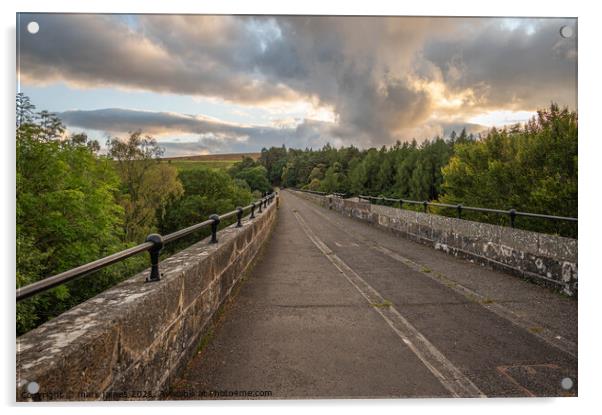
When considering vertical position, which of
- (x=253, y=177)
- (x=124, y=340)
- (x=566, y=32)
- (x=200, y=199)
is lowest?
(x=124, y=340)

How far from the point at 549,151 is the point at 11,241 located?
21982 millimetres

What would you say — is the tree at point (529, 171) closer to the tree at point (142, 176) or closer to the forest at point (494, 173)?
the forest at point (494, 173)

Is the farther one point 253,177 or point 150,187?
point 253,177

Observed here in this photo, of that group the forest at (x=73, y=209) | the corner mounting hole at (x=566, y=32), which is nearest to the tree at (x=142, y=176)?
the forest at (x=73, y=209)

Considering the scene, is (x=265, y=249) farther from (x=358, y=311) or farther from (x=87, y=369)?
(x=87, y=369)

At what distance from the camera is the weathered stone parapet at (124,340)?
1.68 m

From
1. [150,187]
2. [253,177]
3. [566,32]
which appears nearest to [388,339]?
[566,32]

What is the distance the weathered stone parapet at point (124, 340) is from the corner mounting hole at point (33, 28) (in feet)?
7.59

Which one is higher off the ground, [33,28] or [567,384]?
[33,28]

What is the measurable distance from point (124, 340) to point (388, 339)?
7.81ft

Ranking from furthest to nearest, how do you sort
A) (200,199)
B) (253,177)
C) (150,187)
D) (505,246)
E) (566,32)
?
(253,177)
(200,199)
(150,187)
(505,246)
(566,32)

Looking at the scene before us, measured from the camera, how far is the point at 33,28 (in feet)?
10.0

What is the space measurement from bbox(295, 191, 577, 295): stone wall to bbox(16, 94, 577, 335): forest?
701 mm

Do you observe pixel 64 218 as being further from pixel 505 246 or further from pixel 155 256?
pixel 505 246
